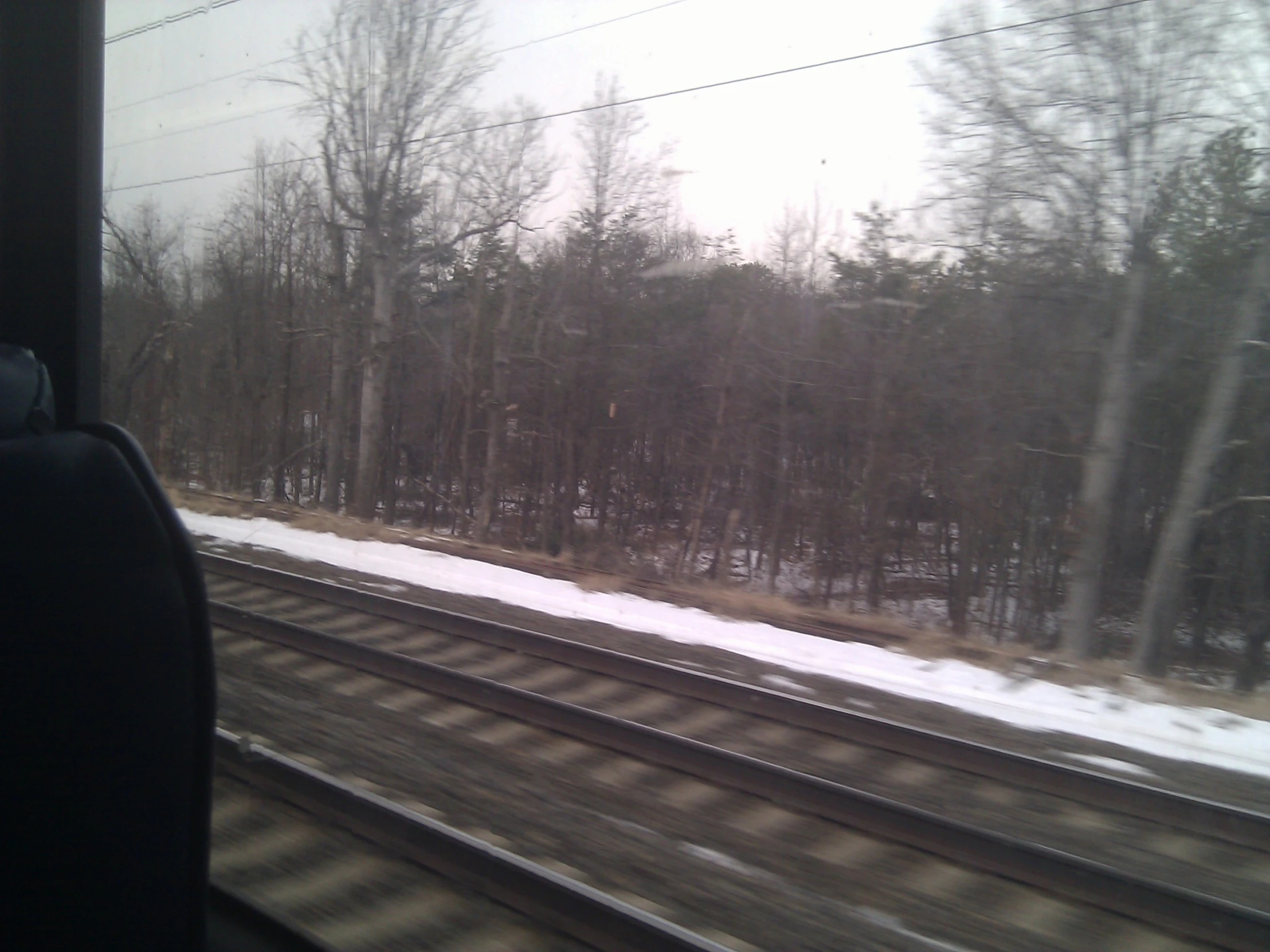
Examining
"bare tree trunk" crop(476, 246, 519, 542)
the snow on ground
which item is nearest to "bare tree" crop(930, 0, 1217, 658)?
the snow on ground

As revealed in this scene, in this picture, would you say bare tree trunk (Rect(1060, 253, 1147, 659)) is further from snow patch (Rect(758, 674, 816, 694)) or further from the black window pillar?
the black window pillar

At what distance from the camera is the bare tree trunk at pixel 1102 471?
10.1 meters

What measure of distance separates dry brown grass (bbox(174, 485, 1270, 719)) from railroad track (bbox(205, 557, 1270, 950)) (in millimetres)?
1650

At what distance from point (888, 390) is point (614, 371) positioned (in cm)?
490

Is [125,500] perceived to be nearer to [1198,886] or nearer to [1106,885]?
[1106,885]

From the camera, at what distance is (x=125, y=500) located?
4.44 ft

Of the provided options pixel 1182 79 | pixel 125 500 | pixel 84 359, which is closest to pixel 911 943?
pixel 125 500

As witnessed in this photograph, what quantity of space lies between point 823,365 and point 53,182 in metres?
12.7

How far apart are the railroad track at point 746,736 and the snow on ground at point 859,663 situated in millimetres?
1206

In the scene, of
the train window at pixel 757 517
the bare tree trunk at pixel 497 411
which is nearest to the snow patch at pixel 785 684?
the train window at pixel 757 517

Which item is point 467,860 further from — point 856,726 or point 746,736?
point 856,726

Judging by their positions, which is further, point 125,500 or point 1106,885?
point 1106,885

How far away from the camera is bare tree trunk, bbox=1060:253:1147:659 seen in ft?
33.1

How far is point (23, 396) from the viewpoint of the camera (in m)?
1.38
